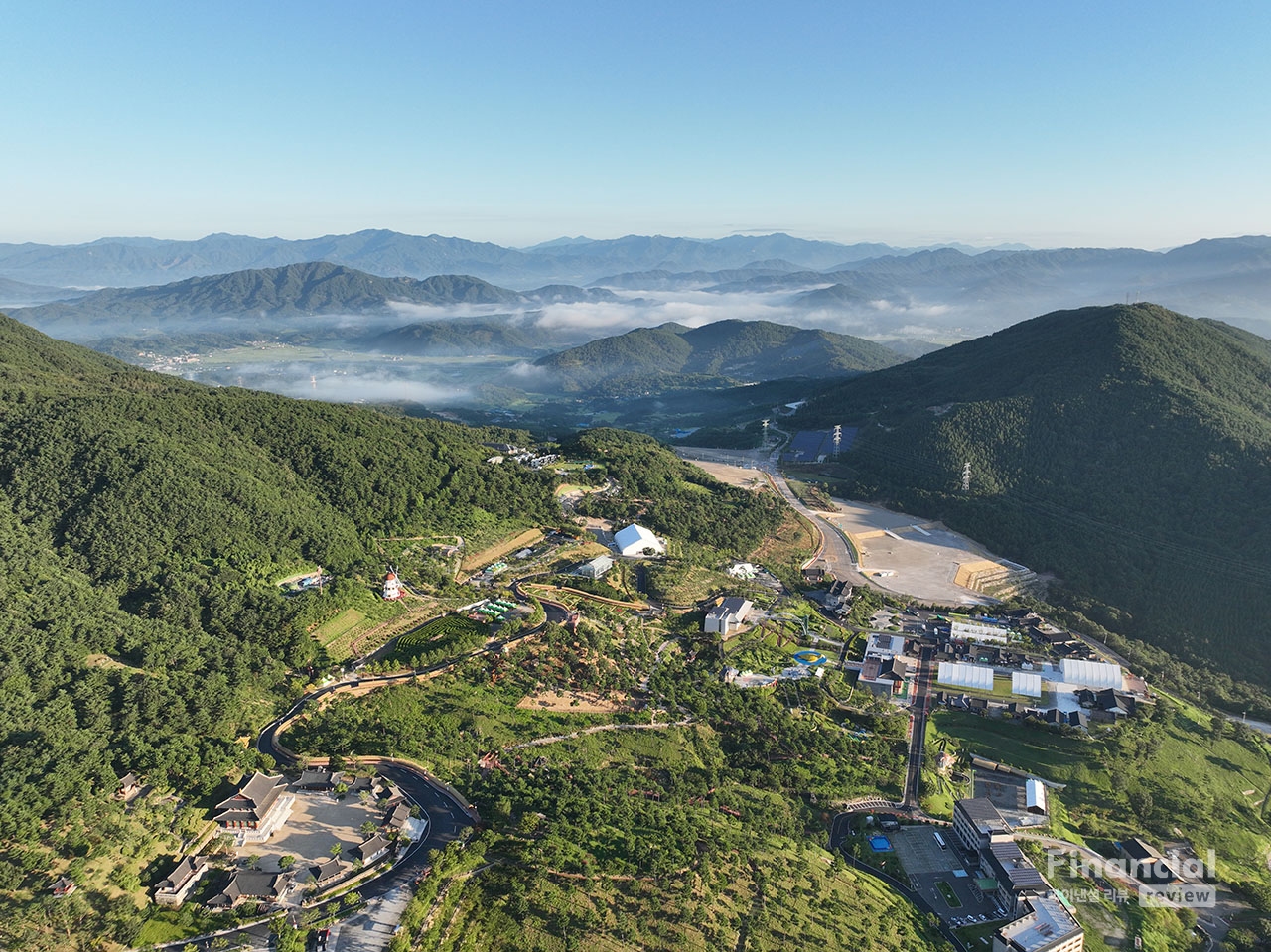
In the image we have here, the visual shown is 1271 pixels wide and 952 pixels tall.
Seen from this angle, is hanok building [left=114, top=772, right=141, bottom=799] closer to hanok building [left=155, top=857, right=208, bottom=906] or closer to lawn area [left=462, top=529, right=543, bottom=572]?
hanok building [left=155, top=857, right=208, bottom=906]

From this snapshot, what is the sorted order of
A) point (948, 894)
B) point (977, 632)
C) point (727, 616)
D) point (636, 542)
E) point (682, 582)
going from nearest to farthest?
point (948, 894)
point (727, 616)
point (977, 632)
point (682, 582)
point (636, 542)

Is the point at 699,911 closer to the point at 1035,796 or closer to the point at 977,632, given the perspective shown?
the point at 1035,796

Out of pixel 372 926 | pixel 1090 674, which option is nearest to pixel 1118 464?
pixel 1090 674

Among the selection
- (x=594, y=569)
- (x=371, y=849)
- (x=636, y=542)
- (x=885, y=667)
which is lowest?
(x=885, y=667)

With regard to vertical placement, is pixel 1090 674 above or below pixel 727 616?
below

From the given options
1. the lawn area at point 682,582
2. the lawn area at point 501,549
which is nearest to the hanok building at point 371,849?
the lawn area at point 501,549

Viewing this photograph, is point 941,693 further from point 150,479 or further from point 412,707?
point 150,479
